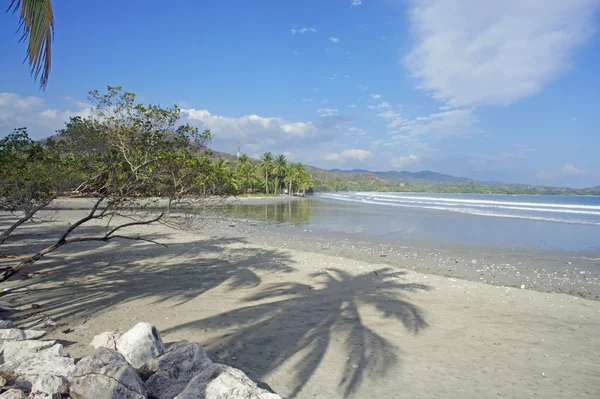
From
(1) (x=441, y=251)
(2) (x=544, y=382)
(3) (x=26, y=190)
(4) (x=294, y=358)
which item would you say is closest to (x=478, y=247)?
(1) (x=441, y=251)

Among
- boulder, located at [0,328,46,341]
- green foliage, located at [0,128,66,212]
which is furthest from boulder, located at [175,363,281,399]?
green foliage, located at [0,128,66,212]

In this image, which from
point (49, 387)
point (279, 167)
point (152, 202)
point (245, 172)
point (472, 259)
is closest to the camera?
point (49, 387)

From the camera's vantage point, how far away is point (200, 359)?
405 centimetres

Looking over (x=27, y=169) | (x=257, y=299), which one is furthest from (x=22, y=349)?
(x=27, y=169)

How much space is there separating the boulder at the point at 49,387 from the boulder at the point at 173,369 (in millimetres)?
786

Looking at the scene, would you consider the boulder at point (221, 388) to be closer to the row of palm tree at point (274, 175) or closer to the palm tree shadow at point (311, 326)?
the palm tree shadow at point (311, 326)

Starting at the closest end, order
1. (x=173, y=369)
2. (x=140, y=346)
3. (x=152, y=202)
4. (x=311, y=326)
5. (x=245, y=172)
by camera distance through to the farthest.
Result: (x=173, y=369) → (x=140, y=346) → (x=311, y=326) → (x=152, y=202) → (x=245, y=172)

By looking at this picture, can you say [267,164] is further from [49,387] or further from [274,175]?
[49,387]

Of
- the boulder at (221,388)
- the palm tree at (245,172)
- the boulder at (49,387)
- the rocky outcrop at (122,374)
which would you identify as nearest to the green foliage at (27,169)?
→ the rocky outcrop at (122,374)

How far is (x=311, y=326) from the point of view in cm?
668

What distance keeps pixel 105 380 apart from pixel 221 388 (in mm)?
1070

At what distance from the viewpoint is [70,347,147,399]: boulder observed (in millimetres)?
3211

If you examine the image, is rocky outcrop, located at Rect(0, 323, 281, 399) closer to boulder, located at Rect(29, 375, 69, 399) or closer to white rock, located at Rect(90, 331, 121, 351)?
boulder, located at Rect(29, 375, 69, 399)

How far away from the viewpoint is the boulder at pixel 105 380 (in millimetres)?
3211
